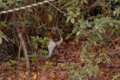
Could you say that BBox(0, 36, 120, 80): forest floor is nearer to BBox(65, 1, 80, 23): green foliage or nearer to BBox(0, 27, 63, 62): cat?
BBox(0, 27, 63, 62): cat

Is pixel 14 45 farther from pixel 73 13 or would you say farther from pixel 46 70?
pixel 73 13

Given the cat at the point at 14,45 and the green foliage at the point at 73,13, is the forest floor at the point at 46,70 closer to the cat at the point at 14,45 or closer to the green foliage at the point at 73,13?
the cat at the point at 14,45

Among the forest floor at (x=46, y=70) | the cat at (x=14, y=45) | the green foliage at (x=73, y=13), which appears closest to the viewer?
the green foliage at (x=73, y=13)

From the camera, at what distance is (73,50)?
138 inches

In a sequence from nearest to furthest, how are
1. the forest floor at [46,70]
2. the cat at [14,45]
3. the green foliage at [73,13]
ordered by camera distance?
the green foliage at [73,13] → the forest floor at [46,70] → the cat at [14,45]

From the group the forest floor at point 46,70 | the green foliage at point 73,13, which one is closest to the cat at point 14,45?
the forest floor at point 46,70

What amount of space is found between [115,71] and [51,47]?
1.49 m

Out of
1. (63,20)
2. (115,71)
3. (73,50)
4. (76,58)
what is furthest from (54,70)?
(63,20)

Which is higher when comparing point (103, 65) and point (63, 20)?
point (63, 20)

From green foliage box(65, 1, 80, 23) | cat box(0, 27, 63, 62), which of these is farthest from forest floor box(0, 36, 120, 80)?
green foliage box(65, 1, 80, 23)

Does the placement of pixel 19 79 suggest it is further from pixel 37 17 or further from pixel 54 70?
pixel 37 17

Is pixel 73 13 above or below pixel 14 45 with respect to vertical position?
above

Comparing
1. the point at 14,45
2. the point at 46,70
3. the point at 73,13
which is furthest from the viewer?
the point at 14,45

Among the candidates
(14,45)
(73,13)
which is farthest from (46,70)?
(73,13)
